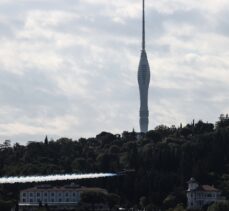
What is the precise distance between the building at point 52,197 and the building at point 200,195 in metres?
12.8

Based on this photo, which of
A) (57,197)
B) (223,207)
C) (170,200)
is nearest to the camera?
(223,207)

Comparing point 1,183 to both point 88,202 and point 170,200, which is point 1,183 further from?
point 170,200

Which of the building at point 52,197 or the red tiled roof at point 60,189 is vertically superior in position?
the red tiled roof at point 60,189

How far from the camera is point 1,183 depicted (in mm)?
187125

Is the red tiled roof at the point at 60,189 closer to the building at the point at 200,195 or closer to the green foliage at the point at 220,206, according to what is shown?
the building at the point at 200,195

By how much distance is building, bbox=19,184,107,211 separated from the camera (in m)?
188

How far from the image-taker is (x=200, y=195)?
18700 cm

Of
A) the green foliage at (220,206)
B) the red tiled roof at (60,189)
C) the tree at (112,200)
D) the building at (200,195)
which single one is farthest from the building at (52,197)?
the green foliage at (220,206)

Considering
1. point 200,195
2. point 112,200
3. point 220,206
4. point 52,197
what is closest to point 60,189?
point 52,197

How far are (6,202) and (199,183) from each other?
3455 centimetres

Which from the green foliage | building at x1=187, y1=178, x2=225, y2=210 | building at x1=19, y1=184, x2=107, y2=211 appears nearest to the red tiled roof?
building at x1=19, y1=184, x2=107, y2=211

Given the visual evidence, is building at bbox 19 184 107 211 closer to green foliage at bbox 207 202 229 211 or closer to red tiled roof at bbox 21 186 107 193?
red tiled roof at bbox 21 186 107 193

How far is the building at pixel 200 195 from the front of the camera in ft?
606

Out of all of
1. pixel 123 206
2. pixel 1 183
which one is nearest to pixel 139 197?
pixel 123 206
